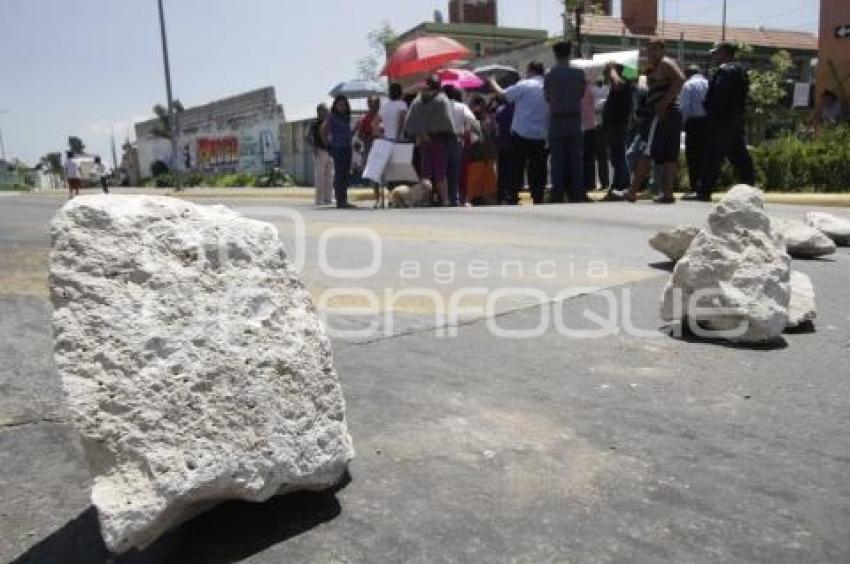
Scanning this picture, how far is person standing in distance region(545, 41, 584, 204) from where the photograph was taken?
985 cm

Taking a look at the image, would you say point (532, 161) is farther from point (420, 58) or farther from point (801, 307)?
point (801, 307)

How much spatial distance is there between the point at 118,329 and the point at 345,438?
74 cm

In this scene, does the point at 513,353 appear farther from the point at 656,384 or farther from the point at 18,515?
the point at 18,515

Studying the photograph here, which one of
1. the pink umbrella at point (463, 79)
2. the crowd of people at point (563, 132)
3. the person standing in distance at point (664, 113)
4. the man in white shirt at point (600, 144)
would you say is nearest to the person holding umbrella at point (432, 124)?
the crowd of people at point (563, 132)

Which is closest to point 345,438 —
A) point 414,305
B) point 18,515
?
point 18,515

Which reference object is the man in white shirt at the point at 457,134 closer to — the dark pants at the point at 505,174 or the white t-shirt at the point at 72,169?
the dark pants at the point at 505,174

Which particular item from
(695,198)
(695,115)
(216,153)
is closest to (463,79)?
(695,115)

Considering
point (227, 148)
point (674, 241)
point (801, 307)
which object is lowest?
point (801, 307)

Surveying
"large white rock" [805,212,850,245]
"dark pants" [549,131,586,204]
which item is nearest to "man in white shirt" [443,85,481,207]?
"dark pants" [549,131,586,204]

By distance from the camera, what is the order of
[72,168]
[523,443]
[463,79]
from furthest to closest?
[72,168] → [463,79] → [523,443]

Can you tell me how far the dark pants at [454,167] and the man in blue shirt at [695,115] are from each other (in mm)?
2969

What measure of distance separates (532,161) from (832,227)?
15.2 feet

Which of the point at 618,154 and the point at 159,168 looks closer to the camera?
the point at 618,154

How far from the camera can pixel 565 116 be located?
1002 centimetres
